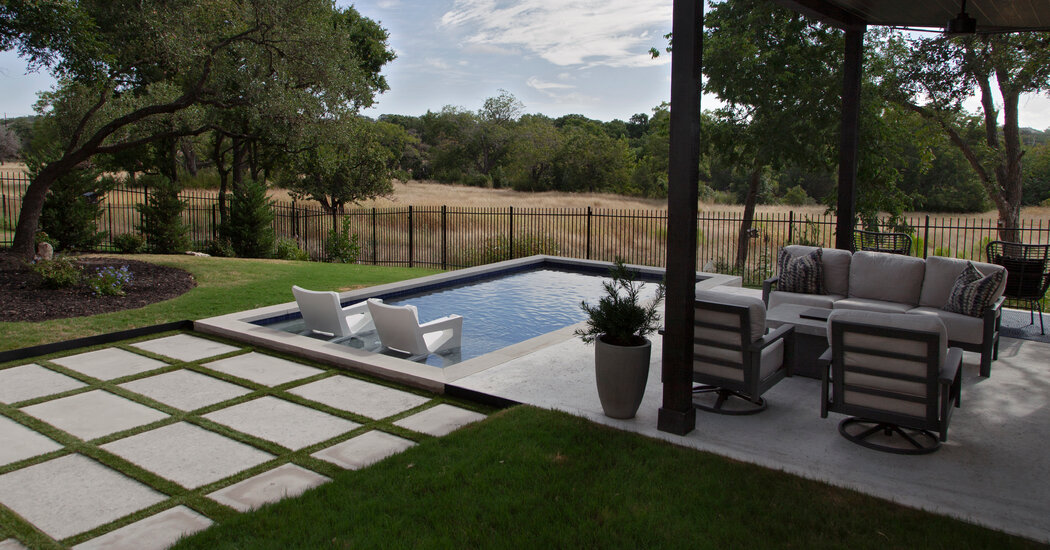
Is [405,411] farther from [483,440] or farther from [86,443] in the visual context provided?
[86,443]

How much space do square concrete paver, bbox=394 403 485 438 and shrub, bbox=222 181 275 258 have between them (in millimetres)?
10862

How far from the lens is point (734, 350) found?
15.0 ft

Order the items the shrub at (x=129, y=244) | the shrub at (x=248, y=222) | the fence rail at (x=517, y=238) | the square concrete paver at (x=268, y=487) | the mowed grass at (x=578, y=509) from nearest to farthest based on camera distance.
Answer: the mowed grass at (x=578, y=509) → the square concrete paver at (x=268, y=487) → the fence rail at (x=517, y=238) → the shrub at (x=129, y=244) → the shrub at (x=248, y=222)

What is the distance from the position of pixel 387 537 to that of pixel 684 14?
10.8 ft

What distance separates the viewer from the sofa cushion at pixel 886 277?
662 cm

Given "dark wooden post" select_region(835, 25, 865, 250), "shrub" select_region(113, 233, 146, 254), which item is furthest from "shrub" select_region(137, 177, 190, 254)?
"dark wooden post" select_region(835, 25, 865, 250)

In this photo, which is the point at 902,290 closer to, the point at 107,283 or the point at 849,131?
the point at 849,131

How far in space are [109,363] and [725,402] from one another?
17.8 feet

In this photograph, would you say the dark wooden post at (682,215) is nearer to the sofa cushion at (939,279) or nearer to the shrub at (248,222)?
the sofa cushion at (939,279)

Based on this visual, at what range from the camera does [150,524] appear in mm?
3285

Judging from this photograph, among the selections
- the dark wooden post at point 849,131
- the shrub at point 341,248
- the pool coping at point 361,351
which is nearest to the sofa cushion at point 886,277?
the dark wooden post at point 849,131

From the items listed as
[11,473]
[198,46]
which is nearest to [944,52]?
[198,46]

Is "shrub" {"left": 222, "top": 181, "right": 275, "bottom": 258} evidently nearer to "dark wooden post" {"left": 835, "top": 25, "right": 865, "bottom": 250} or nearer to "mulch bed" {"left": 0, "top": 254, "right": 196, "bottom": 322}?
"mulch bed" {"left": 0, "top": 254, "right": 196, "bottom": 322}

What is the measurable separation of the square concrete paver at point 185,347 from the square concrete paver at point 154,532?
3.19 m
